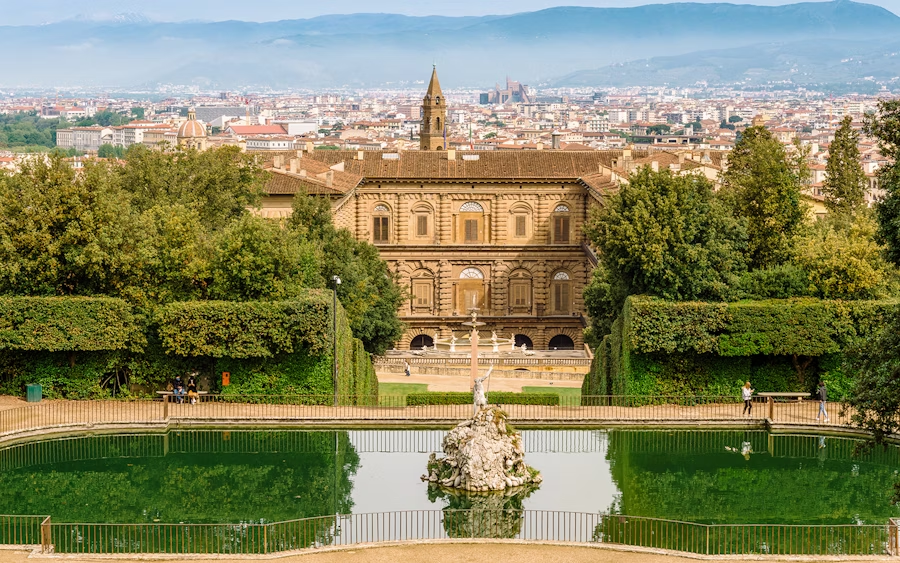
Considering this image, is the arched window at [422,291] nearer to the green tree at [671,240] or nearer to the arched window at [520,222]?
the arched window at [520,222]

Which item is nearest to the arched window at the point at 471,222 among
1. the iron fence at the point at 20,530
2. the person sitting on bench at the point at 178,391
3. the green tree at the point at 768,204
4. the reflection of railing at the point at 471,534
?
the green tree at the point at 768,204

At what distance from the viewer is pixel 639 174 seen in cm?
4872

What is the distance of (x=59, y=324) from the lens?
4359 cm

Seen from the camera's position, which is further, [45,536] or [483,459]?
[483,459]

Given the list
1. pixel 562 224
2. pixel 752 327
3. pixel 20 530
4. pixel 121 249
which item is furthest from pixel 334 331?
pixel 562 224

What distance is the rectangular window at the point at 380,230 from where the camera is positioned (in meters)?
81.9

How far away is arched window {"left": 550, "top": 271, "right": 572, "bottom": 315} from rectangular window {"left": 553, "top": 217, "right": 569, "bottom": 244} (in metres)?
2.02

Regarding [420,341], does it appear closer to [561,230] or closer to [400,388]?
[561,230]

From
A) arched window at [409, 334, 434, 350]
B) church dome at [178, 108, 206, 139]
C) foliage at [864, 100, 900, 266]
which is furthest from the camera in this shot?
church dome at [178, 108, 206, 139]

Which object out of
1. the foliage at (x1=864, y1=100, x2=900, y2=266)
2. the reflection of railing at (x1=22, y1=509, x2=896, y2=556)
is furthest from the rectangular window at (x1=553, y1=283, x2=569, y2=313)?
the foliage at (x1=864, y1=100, x2=900, y2=266)

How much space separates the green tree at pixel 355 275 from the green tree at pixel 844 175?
23.3m

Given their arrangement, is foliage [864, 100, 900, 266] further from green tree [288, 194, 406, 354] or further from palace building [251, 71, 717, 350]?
palace building [251, 71, 717, 350]

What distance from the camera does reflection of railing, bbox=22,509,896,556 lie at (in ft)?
97.7

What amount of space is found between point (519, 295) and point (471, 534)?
5256 cm
